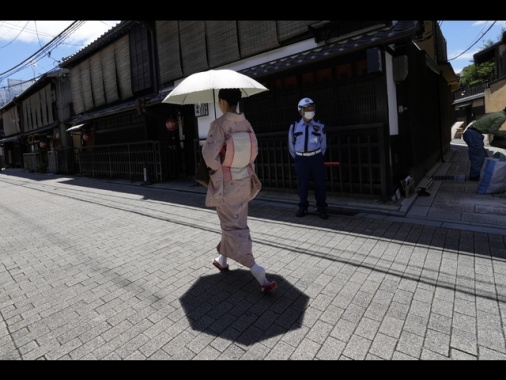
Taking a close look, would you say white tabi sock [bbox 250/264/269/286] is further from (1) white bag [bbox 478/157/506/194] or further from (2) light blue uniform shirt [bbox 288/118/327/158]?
(1) white bag [bbox 478/157/506/194]

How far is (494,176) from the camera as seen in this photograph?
6.80 metres

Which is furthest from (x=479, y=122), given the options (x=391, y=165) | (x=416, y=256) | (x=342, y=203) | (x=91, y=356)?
(x=91, y=356)

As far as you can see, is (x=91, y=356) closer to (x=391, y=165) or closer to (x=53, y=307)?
(x=53, y=307)

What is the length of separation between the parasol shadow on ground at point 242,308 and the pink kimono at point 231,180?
35 cm

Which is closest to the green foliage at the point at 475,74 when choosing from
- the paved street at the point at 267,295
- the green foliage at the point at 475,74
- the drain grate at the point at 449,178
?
the green foliage at the point at 475,74

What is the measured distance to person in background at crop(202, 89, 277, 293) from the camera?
3.32m

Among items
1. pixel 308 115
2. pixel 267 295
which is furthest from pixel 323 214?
pixel 267 295

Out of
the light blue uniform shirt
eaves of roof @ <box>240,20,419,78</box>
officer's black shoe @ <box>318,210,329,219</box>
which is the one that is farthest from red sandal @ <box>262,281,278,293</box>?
eaves of roof @ <box>240,20,419,78</box>

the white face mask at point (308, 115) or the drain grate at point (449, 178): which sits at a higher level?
the white face mask at point (308, 115)

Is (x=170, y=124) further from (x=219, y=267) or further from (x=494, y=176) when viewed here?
(x=494, y=176)

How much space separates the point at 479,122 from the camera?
27.5ft

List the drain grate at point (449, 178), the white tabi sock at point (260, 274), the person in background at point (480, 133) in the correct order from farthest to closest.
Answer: the drain grate at point (449, 178) < the person in background at point (480, 133) < the white tabi sock at point (260, 274)

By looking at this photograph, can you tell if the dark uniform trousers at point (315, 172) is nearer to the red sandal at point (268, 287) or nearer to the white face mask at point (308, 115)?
the white face mask at point (308, 115)

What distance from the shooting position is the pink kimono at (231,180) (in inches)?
131
